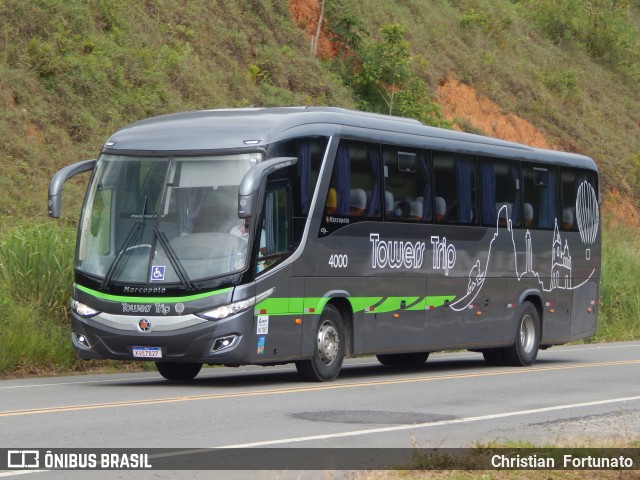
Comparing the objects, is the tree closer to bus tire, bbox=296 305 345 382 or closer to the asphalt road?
the asphalt road

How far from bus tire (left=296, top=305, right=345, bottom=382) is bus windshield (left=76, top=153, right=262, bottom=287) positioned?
1926 millimetres

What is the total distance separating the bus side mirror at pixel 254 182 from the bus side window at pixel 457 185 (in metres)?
3.80

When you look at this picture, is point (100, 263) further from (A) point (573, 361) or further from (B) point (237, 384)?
(A) point (573, 361)

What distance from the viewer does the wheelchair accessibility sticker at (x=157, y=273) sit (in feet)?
53.7

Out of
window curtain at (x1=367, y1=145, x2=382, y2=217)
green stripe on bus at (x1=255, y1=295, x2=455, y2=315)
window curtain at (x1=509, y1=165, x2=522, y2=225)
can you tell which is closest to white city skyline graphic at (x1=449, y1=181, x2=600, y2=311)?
window curtain at (x1=509, y1=165, x2=522, y2=225)

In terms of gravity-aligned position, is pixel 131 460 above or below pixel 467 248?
below

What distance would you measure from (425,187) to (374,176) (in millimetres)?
1416

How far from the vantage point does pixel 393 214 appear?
19.2 meters

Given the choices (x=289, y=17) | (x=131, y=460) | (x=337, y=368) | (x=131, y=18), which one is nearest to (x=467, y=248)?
(x=337, y=368)

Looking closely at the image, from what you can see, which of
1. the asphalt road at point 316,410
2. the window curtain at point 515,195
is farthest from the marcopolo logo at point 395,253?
the window curtain at point 515,195

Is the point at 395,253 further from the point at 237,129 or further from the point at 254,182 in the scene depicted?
the point at 254,182

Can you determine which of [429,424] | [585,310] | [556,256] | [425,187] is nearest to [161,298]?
[429,424]

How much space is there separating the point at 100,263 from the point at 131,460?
7093 mm

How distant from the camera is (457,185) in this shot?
67.9ft
